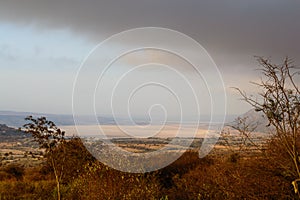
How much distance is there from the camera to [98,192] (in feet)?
39.5

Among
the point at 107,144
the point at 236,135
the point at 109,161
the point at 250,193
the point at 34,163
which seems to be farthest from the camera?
the point at 34,163

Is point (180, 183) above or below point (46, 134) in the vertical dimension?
below

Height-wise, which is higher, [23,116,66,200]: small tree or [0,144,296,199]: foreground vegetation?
Answer: [23,116,66,200]: small tree

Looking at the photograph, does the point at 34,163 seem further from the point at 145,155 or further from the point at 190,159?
the point at 145,155

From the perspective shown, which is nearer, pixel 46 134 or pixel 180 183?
pixel 46 134

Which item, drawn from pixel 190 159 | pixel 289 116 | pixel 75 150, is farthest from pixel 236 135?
pixel 190 159

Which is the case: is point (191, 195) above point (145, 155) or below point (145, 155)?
below

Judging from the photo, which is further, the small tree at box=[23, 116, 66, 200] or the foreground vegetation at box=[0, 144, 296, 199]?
the small tree at box=[23, 116, 66, 200]

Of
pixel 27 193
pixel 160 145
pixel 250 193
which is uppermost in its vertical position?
pixel 160 145

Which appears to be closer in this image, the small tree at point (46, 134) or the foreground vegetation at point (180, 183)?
the foreground vegetation at point (180, 183)

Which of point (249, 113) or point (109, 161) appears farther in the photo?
point (109, 161)

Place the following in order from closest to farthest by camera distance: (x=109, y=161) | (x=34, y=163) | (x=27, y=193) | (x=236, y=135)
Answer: (x=236, y=135) → (x=109, y=161) → (x=27, y=193) → (x=34, y=163)

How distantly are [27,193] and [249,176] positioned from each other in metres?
11.0

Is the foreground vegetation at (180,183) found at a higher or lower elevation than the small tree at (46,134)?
lower
